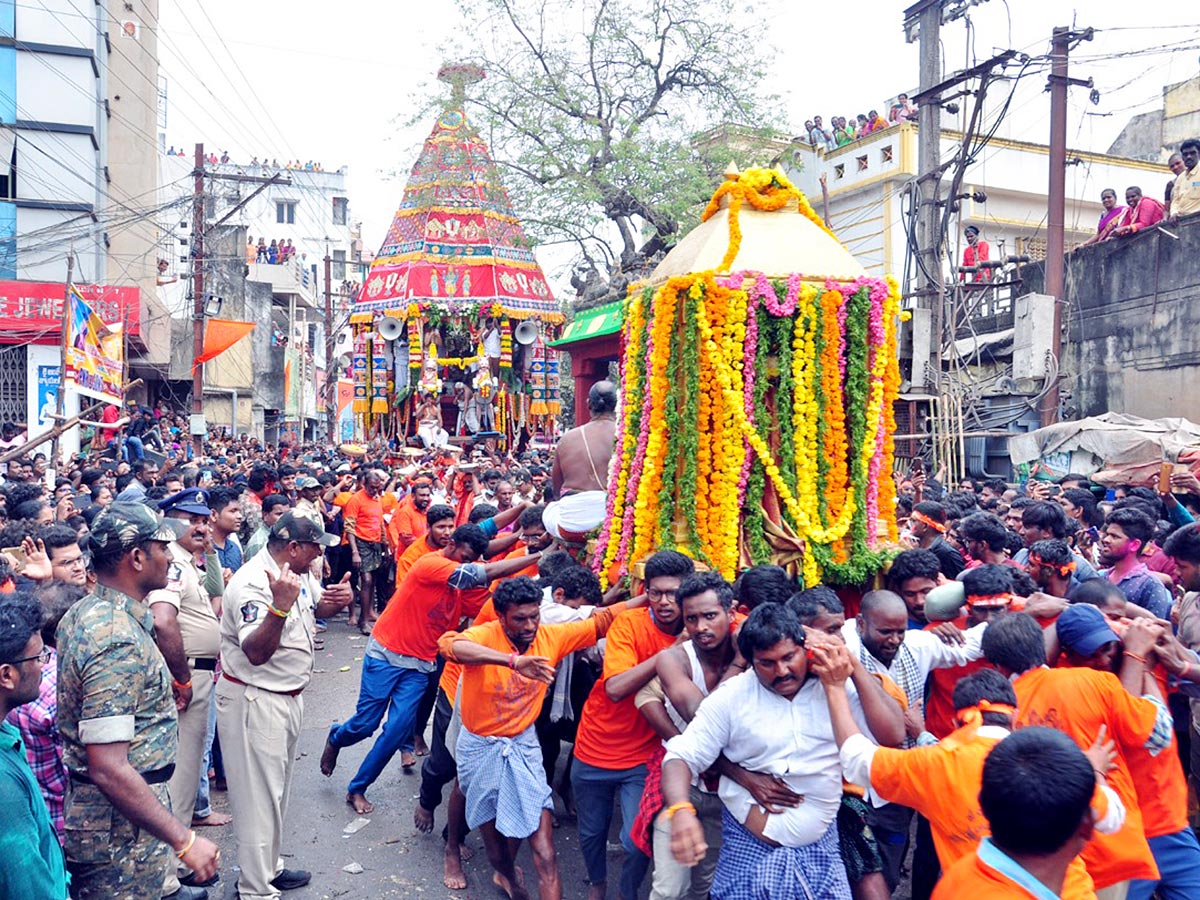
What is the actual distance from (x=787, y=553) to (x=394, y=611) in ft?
8.19

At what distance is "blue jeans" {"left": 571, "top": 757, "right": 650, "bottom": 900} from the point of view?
13.7ft

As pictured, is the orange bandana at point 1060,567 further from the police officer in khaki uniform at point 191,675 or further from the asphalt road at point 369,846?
the police officer in khaki uniform at point 191,675

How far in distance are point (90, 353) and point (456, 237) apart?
982 centimetres

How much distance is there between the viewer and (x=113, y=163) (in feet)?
91.0

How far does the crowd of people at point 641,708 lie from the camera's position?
2.94 meters

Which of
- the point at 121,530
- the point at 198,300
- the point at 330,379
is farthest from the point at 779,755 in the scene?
the point at 330,379

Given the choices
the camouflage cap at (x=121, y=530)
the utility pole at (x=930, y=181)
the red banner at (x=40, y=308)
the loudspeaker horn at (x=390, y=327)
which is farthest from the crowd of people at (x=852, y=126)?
the camouflage cap at (x=121, y=530)

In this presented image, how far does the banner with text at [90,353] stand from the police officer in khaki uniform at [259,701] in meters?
6.24

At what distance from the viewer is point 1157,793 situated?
11.4ft

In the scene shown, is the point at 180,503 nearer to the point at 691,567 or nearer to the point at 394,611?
the point at 394,611

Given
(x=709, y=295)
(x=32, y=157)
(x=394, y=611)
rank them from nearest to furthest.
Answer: (x=709, y=295)
(x=394, y=611)
(x=32, y=157)

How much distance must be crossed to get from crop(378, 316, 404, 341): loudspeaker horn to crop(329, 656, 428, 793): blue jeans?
44.2 ft

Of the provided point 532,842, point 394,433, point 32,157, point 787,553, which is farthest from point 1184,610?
point 32,157

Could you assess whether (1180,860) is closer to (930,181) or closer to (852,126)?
(930,181)
